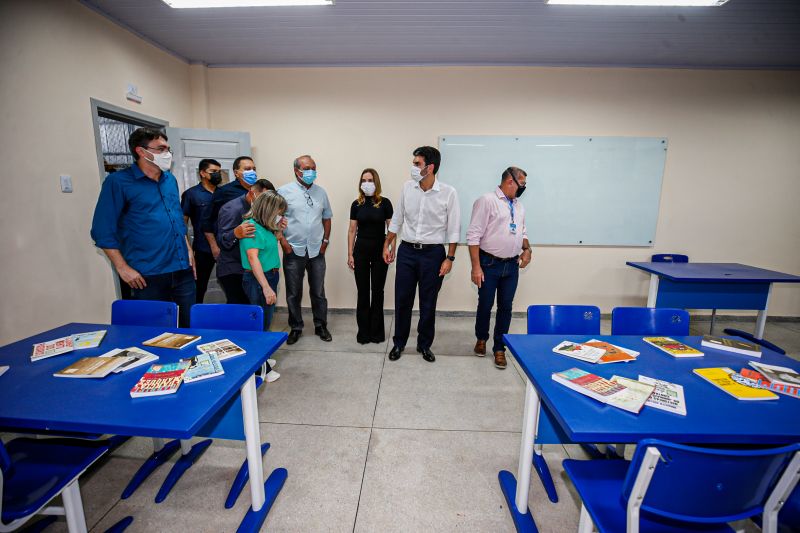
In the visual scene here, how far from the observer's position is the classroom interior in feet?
5.91

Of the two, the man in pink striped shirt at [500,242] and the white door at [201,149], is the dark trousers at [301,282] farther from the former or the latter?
the man in pink striped shirt at [500,242]

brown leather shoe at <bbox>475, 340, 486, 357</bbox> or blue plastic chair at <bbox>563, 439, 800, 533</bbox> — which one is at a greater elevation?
blue plastic chair at <bbox>563, 439, 800, 533</bbox>

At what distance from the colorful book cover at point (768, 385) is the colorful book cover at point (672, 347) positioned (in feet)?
0.66

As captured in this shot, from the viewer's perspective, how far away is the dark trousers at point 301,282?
129 inches

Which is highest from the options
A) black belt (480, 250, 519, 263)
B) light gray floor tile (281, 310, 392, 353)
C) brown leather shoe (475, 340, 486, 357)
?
black belt (480, 250, 519, 263)

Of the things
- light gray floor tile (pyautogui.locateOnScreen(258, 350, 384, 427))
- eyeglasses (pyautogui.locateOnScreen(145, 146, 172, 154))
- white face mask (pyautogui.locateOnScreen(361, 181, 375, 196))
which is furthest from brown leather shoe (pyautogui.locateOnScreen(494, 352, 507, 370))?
eyeglasses (pyautogui.locateOnScreen(145, 146, 172, 154))

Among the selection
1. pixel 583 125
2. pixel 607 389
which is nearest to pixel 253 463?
pixel 607 389

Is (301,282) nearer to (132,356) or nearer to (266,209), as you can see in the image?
(266,209)

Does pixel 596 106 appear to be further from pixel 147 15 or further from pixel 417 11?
pixel 147 15

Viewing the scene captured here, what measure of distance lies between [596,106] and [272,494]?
4710mm

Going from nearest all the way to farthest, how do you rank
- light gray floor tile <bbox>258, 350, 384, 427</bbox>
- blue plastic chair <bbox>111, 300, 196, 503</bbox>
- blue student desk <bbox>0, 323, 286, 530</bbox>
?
blue student desk <bbox>0, 323, 286, 530</bbox>
blue plastic chair <bbox>111, 300, 196, 503</bbox>
light gray floor tile <bbox>258, 350, 384, 427</bbox>

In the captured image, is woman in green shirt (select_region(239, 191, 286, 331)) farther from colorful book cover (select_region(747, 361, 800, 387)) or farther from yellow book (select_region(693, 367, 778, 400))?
colorful book cover (select_region(747, 361, 800, 387))

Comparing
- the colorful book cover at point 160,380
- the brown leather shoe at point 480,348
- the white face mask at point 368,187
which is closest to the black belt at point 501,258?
the brown leather shoe at point 480,348

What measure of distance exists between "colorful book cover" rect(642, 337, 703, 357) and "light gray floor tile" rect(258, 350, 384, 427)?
1.70m
